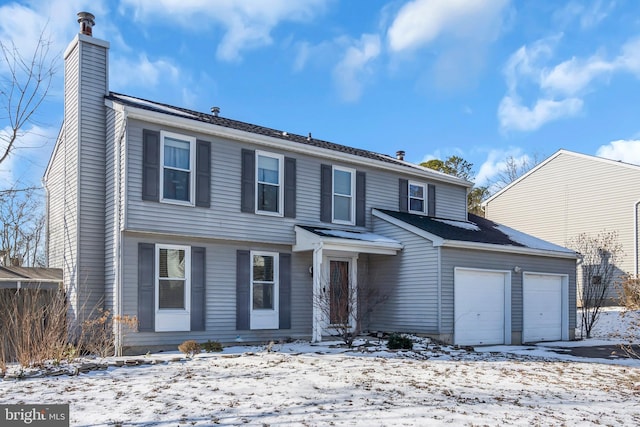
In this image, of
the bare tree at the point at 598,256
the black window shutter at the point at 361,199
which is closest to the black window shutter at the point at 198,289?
the black window shutter at the point at 361,199

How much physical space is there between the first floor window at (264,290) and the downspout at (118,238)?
127 inches

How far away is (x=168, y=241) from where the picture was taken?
12.5 m

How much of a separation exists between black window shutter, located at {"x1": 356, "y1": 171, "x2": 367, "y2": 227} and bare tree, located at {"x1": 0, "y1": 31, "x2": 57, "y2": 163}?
8.56 meters

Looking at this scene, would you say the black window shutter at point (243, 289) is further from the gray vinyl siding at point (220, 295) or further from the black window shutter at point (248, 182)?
the black window shutter at point (248, 182)

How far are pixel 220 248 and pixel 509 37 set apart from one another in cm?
1095

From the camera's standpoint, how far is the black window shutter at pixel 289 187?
14.4 meters

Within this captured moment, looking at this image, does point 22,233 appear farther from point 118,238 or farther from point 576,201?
point 576,201

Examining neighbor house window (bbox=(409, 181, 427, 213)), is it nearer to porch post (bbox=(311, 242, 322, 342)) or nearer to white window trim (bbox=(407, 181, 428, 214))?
white window trim (bbox=(407, 181, 428, 214))

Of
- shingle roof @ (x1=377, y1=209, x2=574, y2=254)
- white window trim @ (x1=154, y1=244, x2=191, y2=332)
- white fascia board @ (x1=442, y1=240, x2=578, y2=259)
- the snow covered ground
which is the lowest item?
the snow covered ground

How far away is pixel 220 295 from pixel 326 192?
165 inches

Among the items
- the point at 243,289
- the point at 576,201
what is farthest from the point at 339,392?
the point at 576,201

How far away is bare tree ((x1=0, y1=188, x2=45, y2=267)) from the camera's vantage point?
79.3 feet

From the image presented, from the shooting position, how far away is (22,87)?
1387 cm

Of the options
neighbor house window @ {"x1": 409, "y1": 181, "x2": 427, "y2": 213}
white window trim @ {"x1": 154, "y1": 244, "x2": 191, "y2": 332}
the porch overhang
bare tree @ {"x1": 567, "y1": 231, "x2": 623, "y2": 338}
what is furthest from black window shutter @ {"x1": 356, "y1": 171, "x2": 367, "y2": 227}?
bare tree @ {"x1": 567, "y1": 231, "x2": 623, "y2": 338}
